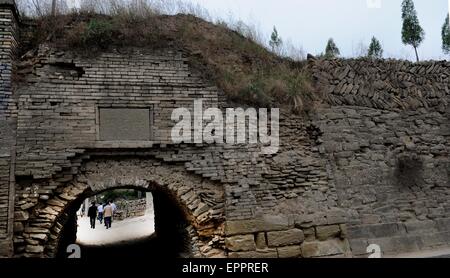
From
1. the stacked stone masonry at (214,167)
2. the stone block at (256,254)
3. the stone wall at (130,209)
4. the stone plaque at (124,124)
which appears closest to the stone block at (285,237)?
the stacked stone masonry at (214,167)

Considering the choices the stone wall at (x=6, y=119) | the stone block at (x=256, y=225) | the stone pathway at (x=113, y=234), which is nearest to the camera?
the stone wall at (x=6, y=119)

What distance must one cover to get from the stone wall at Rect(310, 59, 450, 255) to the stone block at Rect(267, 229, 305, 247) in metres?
1.12

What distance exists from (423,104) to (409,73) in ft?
2.55

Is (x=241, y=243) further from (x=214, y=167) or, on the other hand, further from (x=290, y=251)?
(x=214, y=167)

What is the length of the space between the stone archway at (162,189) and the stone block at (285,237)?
0.85 m

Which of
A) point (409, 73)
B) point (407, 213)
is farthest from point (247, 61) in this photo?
point (407, 213)

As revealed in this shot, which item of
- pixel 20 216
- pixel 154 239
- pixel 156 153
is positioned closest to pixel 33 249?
pixel 20 216

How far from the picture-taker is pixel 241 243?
679 centimetres

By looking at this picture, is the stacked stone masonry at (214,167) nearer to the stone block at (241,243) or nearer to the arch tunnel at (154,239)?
the stone block at (241,243)

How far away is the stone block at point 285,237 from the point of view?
693cm

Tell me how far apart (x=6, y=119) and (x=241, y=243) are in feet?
14.1

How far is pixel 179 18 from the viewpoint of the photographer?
8.27 meters

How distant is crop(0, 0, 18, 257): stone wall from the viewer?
242 inches
